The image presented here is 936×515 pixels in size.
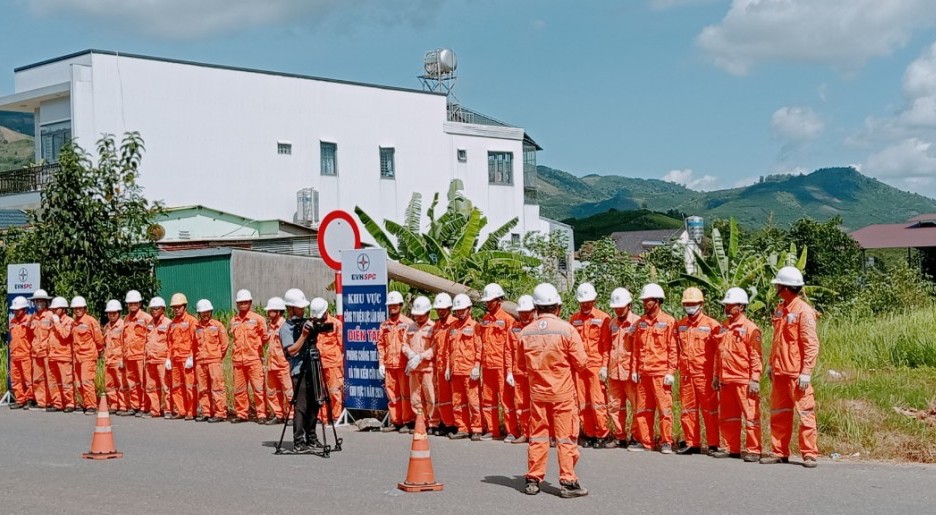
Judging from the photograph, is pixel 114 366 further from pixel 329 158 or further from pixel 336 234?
pixel 329 158

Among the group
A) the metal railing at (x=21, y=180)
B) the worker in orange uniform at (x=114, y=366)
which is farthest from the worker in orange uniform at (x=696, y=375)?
the metal railing at (x=21, y=180)

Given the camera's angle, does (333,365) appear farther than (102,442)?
Yes

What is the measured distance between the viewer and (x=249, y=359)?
53.1 feet

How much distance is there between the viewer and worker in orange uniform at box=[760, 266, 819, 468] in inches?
448

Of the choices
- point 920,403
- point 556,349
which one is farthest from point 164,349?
point 920,403

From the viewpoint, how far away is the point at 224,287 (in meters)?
28.5

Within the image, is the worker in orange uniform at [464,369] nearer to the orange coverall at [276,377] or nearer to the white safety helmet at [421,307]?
the white safety helmet at [421,307]

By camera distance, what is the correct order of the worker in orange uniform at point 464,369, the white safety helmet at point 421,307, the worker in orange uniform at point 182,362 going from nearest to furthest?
the worker in orange uniform at point 464,369 → the white safety helmet at point 421,307 → the worker in orange uniform at point 182,362

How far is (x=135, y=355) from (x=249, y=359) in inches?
113

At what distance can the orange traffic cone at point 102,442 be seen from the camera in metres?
12.8

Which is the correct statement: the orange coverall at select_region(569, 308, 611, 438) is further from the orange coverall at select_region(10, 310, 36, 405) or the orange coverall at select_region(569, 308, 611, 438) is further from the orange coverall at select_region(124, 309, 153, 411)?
the orange coverall at select_region(10, 310, 36, 405)

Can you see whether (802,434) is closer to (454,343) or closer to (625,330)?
(625,330)

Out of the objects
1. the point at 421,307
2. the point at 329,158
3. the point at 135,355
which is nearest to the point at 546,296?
the point at 421,307

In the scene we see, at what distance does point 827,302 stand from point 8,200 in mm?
25058
